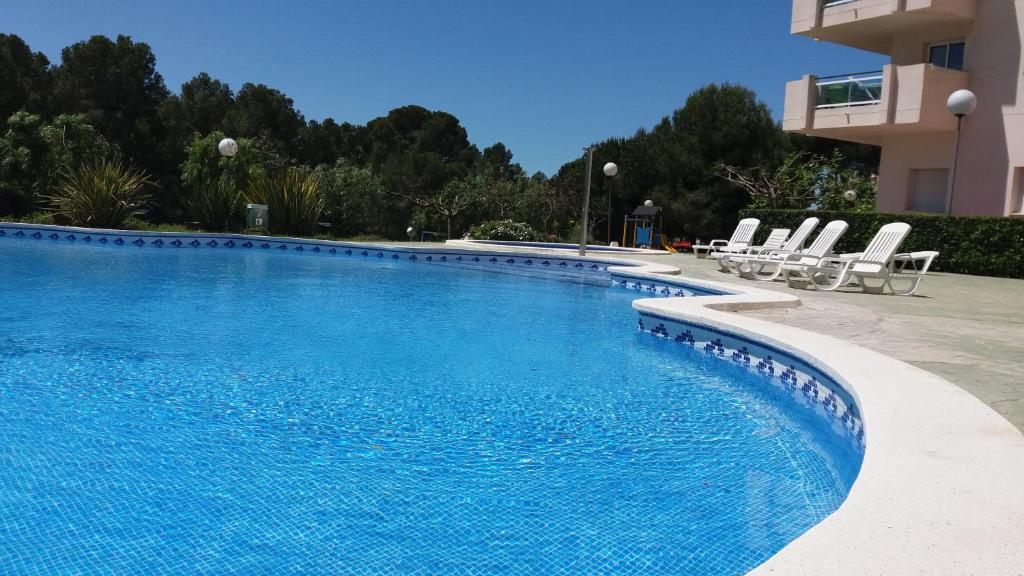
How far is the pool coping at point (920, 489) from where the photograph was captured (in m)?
2.11

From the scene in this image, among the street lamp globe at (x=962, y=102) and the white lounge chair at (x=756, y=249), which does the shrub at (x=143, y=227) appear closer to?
the white lounge chair at (x=756, y=249)

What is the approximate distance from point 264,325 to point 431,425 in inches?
164

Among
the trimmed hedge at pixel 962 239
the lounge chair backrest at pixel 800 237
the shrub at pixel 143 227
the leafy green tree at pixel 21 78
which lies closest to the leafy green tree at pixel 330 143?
the leafy green tree at pixel 21 78

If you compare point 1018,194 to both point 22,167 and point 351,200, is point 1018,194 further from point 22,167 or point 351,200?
point 22,167

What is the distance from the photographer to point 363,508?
341cm

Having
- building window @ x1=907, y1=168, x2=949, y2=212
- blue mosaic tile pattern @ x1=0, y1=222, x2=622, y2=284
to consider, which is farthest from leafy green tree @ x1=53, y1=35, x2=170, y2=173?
building window @ x1=907, y1=168, x2=949, y2=212

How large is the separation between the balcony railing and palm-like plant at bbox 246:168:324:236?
14.7 meters

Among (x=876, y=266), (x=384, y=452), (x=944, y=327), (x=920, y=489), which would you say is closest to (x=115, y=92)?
(x=876, y=266)

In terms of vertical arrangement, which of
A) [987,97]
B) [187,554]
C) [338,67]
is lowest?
[187,554]

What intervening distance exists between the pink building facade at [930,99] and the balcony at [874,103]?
24 mm

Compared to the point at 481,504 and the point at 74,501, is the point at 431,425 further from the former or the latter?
the point at 74,501

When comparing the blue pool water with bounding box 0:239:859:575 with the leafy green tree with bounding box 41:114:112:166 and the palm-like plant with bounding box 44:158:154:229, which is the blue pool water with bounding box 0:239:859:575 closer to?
the palm-like plant with bounding box 44:158:154:229

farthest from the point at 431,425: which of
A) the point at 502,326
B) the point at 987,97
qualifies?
the point at 987,97

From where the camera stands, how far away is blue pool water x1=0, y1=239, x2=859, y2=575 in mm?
3039
